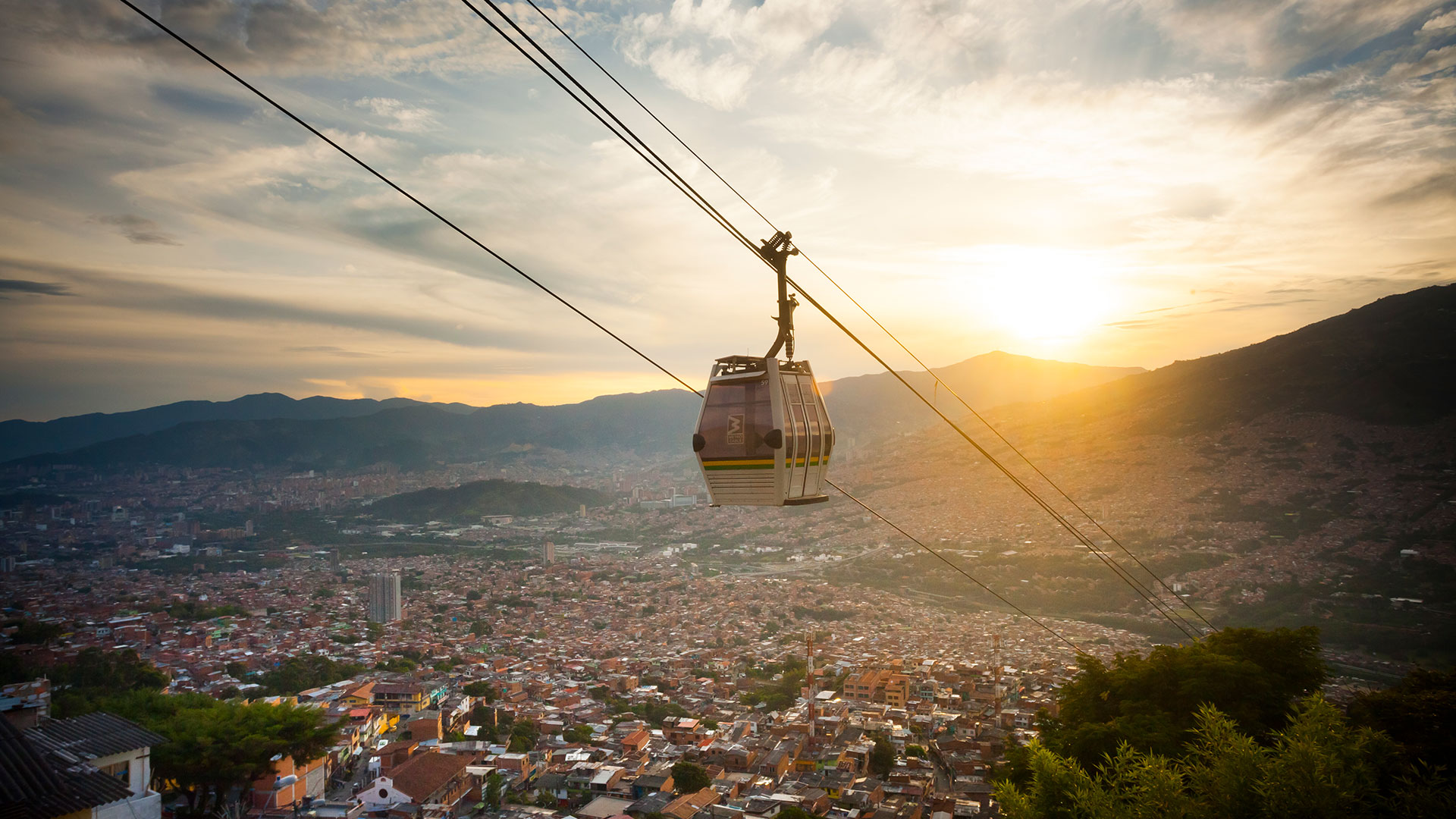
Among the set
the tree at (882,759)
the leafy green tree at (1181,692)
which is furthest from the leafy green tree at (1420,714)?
the tree at (882,759)

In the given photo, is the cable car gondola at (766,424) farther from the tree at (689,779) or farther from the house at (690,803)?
the tree at (689,779)

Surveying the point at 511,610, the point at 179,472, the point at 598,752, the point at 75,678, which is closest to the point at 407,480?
the point at 179,472

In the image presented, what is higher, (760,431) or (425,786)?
(760,431)

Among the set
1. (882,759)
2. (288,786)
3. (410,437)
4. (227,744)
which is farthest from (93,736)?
(410,437)

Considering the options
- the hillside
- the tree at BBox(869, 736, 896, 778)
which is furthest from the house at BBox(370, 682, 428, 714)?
A: the hillside

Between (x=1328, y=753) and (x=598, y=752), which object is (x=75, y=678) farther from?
(x=1328, y=753)

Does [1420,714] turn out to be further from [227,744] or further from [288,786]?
[288,786]
